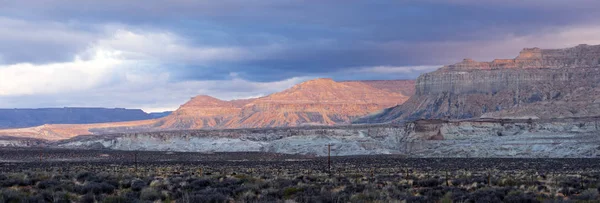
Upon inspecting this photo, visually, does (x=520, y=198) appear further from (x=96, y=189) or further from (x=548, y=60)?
(x=548, y=60)

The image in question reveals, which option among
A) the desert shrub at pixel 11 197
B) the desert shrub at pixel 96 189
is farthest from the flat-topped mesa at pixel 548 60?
the desert shrub at pixel 11 197

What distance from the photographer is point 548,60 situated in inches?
5694

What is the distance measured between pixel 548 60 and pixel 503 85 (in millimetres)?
A: 16046

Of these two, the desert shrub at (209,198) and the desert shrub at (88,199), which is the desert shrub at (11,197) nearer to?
the desert shrub at (88,199)

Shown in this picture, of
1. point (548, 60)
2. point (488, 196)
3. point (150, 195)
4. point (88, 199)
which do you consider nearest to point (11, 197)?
point (88, 199)

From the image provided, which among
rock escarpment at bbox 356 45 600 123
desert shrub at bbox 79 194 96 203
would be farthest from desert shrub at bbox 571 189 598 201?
rock escarpment at bbox 356 45 600 123

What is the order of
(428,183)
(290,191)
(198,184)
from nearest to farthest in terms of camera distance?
(290,191)
(198,184)
(428,183)

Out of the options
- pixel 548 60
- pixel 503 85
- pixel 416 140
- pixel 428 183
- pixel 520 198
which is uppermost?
pixel 548 60

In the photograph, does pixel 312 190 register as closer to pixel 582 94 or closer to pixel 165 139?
pixel 165 139

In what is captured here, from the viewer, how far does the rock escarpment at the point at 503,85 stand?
404ft

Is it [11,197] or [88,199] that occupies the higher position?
[11,197]

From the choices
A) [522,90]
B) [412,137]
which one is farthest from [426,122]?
[522,90]

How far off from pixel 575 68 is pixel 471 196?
392 feet

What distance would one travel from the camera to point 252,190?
68.2 ft
